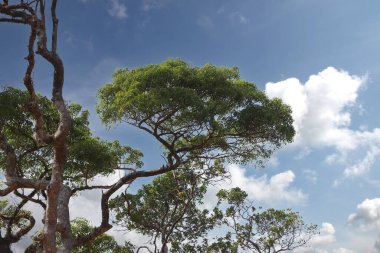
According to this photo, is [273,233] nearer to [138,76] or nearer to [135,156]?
[135,156]

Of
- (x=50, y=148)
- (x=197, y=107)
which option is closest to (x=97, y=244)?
(x=50, y=148)

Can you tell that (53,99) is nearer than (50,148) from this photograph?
Yes

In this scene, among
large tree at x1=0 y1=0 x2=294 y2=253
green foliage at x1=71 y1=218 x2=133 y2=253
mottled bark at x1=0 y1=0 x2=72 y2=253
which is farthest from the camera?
green foliage at x1=71 y1=218 x2=133 y2=253

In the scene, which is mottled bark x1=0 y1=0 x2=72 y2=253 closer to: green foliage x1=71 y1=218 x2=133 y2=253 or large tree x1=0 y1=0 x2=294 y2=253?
large tree x1=0 y1=0 x2=294 y2=253

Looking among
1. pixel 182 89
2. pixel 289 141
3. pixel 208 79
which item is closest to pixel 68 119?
pixel 182 89

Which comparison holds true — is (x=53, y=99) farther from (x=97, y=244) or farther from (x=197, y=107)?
(x=97, y=244)

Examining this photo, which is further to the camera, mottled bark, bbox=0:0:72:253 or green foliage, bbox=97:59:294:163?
green foliage, bbox=97:59:294:163

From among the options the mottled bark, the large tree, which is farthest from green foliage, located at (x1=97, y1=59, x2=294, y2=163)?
the mottled bark

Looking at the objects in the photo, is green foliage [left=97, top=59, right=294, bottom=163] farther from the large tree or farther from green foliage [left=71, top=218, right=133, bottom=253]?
green foliage [left=71, top=218, right=133, bottom=253]

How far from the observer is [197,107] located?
45.6ft

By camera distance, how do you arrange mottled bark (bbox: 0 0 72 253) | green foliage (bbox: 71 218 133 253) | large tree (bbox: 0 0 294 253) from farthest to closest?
green foliage (bbox: 71 218 133 253), large tree (bbox: 0 0 294 253), mottled bark (bbox: 0 0 72 253)

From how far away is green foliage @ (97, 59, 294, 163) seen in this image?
14.0 m

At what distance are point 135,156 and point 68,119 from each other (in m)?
8.51

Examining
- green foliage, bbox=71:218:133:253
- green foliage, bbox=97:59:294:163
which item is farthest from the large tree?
green foliage, bbox=71:218:133:253
